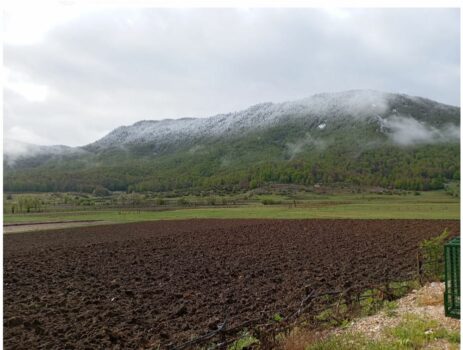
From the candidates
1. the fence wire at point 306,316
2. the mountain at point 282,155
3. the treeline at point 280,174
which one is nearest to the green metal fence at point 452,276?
the fence wire at point 306,316

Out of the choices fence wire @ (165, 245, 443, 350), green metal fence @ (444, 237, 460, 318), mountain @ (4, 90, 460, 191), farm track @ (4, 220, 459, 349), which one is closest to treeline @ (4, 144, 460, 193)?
mountain @ (4, 90, 460, 191)

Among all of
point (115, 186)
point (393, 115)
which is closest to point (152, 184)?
point (115, 186)

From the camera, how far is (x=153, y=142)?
634 feet

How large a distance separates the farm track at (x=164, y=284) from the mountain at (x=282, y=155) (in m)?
92.0

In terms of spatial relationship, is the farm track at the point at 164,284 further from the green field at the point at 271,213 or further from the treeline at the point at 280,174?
the treeline at the point at 280,174

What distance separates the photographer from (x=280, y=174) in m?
117

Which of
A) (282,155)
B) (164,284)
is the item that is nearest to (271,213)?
(164,284)

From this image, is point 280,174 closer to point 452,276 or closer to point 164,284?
point 164,284

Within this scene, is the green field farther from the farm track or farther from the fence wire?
the fence wire

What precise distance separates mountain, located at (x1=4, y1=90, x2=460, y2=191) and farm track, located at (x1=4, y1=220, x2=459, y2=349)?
9196 cm

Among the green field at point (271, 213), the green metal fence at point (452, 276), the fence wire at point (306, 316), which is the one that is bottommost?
the green field at point (271, 213)

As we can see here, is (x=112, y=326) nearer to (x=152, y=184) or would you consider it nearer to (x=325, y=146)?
(x=152, y=184)

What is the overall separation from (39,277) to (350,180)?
107367mm

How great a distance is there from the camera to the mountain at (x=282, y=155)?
117 m
